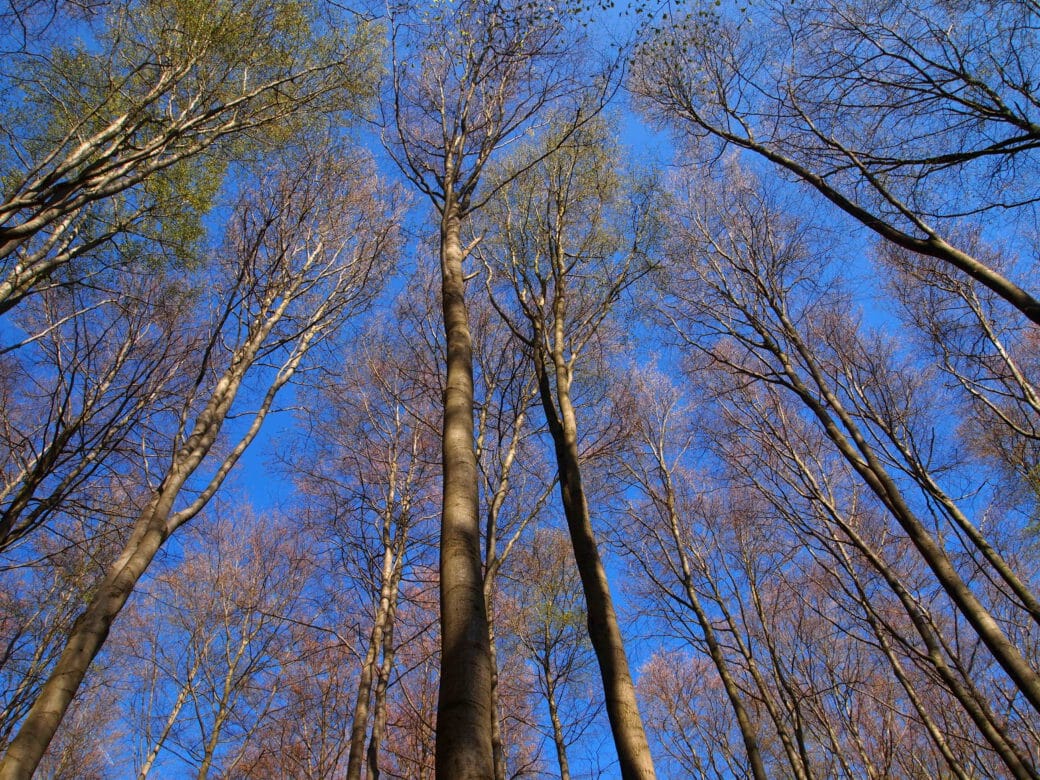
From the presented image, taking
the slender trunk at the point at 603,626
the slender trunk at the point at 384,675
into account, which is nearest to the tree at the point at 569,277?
the slender trunk at the point at 603,626

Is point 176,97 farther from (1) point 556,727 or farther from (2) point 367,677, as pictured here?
(1) point 556,727

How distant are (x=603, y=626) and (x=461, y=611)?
48.0 inches

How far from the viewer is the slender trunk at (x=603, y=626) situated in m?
2.78

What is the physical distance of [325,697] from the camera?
9.73 m

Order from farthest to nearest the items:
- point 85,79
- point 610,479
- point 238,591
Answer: point 238,591
point 610,479
point 85,79

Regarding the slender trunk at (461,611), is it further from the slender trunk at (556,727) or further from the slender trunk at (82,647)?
the slender trunk at (556,727)

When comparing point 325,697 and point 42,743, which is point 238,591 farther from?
point 42,743

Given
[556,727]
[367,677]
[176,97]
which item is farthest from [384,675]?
[176,97]

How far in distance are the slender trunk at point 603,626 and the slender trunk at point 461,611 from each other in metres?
0.92

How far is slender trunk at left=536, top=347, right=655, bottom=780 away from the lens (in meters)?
2.78

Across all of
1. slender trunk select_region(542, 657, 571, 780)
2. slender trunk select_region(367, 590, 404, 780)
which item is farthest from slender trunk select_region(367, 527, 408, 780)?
slender trunk select_region(542, 657, 571, 780)

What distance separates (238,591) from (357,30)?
9.59 meters

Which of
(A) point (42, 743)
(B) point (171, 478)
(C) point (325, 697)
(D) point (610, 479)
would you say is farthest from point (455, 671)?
(C) point (325, 697)

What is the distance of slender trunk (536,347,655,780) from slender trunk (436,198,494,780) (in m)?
0.92
